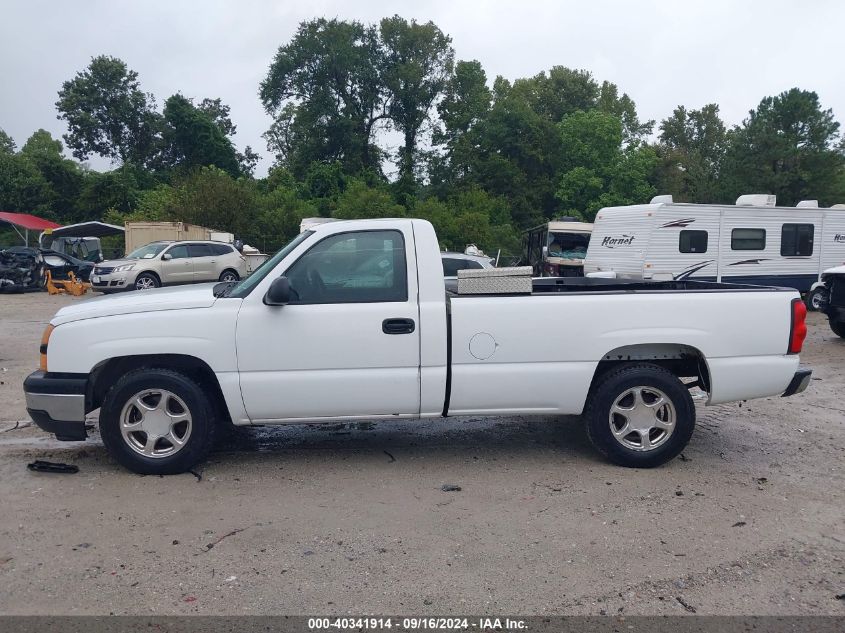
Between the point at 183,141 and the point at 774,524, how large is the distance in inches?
2060

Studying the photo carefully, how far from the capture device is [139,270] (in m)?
21.5

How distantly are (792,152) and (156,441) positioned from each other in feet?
123

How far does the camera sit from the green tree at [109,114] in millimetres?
53094

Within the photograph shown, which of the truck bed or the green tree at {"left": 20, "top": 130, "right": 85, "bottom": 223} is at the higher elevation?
the green tree at {"left": 20, "top": 130, "right": 85, "bottom": 223}

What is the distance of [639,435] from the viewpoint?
5.42 m

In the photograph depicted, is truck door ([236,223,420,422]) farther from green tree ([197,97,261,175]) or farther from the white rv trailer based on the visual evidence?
green tree ([197,97,261,175])

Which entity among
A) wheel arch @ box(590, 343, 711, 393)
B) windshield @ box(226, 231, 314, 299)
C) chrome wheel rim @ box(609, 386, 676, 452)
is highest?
windshield @ box(226, 231, 314, 299)

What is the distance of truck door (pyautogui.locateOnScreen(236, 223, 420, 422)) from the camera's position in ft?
16.7

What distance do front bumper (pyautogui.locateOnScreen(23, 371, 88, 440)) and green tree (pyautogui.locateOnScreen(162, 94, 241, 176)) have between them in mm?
48122

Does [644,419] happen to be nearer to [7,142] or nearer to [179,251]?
[179,251]

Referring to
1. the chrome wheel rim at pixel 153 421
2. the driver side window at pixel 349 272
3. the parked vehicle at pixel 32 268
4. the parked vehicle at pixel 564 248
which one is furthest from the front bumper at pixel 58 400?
the parked vehicle at pixel 32 268

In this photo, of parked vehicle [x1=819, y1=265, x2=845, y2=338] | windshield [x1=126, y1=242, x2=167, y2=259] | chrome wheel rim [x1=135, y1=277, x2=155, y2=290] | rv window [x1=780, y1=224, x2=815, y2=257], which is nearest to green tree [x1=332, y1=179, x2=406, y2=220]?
windshield [x1=126, y1=242, x2=167, y2=259]

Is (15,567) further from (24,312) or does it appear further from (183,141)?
(183,141)

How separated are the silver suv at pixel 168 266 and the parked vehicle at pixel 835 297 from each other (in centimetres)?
1685
